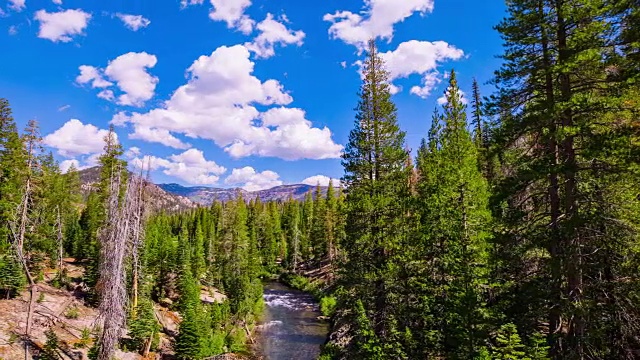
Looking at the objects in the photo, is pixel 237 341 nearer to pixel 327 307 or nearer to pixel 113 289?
pixel 327 307

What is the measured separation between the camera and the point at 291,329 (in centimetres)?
4103

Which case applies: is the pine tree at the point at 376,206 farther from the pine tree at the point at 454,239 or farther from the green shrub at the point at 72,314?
the green shrub at the point at 72,314

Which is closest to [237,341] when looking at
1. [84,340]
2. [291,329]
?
[291,329]

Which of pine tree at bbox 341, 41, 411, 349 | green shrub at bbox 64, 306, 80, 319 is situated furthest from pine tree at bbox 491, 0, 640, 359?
green shrub at bbox 64, 306, 80, 319

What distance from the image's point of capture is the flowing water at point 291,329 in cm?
3378

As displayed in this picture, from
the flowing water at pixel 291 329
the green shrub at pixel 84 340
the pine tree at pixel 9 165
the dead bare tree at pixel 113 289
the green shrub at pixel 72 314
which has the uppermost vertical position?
the pine tree at pixel 9 165

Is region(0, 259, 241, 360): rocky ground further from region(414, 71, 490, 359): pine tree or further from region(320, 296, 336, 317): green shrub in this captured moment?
region(414, 71, 490, 359): pine tree

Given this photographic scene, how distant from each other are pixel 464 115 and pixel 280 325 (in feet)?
106

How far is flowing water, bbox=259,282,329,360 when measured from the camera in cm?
3378

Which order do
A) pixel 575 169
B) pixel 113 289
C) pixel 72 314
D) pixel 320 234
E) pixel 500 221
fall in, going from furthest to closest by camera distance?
pixel 320 234 → pixel 72 314 → pixel 113 289 → pixel 500 221 → pixel 575 169

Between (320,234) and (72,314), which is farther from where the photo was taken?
(320,234)

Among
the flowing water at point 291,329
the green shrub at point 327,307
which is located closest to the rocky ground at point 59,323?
the flowing water at point 291,329

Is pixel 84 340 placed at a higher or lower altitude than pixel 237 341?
higher

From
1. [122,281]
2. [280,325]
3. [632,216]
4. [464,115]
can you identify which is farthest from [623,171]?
[280,325]
